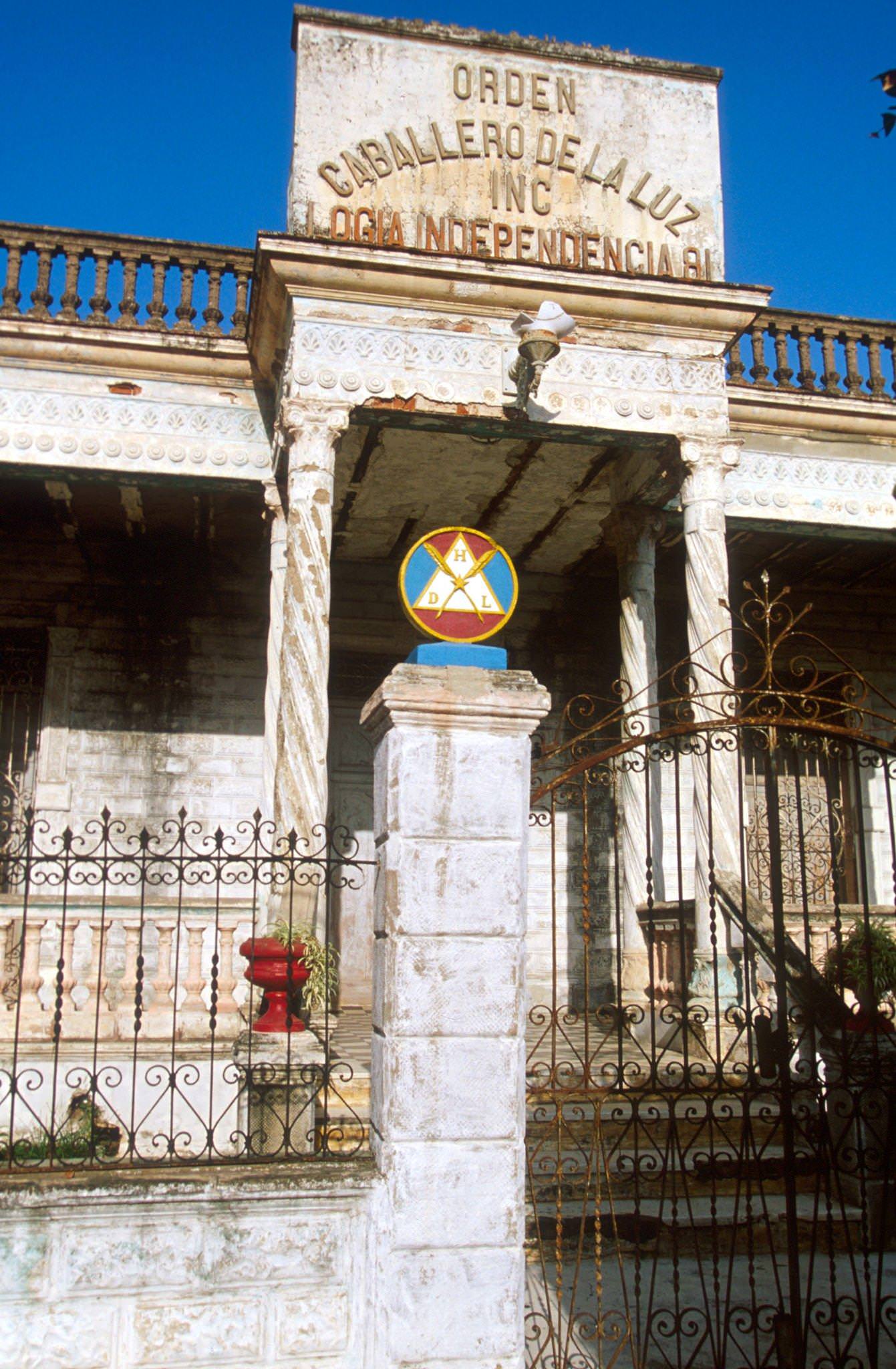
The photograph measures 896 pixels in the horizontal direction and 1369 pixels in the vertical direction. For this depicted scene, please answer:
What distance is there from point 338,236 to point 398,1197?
6.97m

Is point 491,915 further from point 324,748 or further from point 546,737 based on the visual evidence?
point 546,737

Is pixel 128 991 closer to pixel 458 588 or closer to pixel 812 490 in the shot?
pixel 458 588

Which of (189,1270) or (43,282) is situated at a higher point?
(43,282)

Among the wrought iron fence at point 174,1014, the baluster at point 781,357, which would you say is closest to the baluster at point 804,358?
the baluster at point 781,357

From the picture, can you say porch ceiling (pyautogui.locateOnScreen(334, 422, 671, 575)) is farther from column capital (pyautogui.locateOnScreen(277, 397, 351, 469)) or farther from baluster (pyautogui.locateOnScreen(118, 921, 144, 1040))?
baluster (pyautogui.locateOnScreen(118, 921, 144, 1040))

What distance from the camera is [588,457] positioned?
33.8 ft

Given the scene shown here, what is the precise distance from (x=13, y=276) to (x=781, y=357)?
6.80 m

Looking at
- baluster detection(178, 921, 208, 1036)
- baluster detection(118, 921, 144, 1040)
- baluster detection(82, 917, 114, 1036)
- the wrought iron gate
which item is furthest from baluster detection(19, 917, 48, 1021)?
the wrought iron gate

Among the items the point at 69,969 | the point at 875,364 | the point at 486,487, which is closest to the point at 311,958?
the point at 69,969

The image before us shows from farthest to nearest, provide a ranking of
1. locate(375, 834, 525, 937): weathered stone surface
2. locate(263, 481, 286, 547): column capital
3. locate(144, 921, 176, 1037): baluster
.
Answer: locate(263, 481, 286, 547): column capital < locate(144, 921, 176, 1037): baluster < locate(375, 834, 525, 937): weathered stone surface

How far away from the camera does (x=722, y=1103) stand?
7.29 m

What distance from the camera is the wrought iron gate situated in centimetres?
462

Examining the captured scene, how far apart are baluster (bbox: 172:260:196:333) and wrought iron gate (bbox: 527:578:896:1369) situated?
199 inches

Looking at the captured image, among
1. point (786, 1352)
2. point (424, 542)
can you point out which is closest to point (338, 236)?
point (424, 542)
